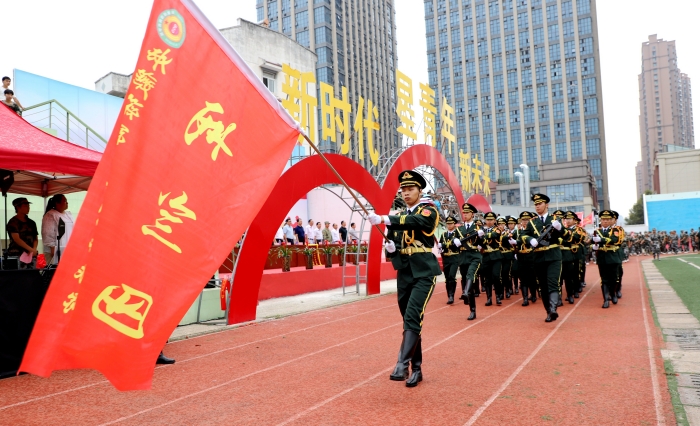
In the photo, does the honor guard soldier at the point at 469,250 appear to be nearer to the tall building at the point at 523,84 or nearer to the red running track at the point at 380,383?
the red running track at the point at 380,383

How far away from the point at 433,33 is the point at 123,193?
341 feet

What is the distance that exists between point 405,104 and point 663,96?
125 meters

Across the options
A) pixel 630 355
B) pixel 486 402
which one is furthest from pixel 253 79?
pixel 630 355

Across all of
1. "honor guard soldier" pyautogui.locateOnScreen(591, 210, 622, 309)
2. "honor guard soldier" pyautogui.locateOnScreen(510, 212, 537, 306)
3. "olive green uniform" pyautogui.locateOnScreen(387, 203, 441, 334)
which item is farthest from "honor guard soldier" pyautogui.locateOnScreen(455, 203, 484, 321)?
"olive green uniform" pyautogui.locateOnScreen(387, 203, 441, 334)

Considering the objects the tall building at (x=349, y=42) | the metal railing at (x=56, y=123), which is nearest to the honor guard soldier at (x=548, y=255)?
the metal railing at (x=56, y=123)

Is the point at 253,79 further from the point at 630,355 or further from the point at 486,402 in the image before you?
the point at 630,355

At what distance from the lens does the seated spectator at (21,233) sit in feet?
24.0

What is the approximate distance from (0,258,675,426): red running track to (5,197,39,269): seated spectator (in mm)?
2015

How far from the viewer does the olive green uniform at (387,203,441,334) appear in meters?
5.27

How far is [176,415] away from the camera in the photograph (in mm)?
4516

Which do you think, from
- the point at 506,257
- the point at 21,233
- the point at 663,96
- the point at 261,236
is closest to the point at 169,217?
the point at 21,233

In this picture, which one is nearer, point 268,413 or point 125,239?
point 125,239

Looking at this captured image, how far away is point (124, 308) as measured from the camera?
3078 millimetres

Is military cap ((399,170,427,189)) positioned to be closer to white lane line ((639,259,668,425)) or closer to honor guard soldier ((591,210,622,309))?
white lane line ((639,259,668,425))
